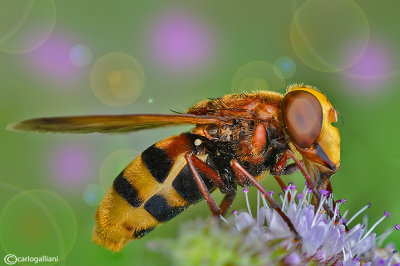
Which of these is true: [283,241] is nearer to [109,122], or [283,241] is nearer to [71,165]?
[109,122]

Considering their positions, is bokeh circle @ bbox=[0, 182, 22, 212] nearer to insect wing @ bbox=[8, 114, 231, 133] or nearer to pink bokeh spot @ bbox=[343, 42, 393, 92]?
insect wing @ bbox=[8, 114, 231, 133]

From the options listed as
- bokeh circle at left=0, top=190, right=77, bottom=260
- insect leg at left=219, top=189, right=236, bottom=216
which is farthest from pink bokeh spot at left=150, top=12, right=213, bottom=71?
insect leg at left=219, top=189, right=236, bottom=216

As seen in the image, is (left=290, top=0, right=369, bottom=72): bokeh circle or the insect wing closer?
the insect wing

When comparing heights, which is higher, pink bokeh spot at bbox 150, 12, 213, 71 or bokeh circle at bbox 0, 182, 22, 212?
pink bokeh spot at bbox 150, 12, 213, 71

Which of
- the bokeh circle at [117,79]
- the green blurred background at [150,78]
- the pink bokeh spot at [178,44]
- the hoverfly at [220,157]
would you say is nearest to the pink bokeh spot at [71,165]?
the green blurred background at [150,78]

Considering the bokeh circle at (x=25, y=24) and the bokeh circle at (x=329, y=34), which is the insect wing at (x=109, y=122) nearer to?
the bokeh circle at (x=329, y=34)

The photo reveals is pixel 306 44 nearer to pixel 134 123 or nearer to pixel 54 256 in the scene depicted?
pixel 54 256

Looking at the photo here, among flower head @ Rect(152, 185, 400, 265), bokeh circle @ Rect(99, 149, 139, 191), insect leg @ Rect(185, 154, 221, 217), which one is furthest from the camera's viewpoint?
bokeh circle @ Rect(99, 149, 139, 191)
